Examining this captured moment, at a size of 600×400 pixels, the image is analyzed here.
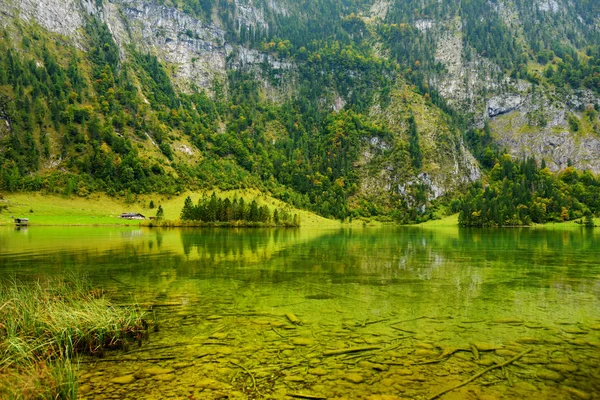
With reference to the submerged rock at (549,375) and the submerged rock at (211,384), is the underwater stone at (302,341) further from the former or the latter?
the submerged rock at (549,375)

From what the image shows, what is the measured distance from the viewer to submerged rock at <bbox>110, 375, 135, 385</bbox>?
423 inches

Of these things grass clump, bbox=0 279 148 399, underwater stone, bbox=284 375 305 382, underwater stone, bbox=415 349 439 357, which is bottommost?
underwater stone, bbox=415 349 439 357

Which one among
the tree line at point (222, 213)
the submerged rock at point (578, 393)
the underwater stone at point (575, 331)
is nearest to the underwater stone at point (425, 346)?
the submerged rock at point (578, 393)

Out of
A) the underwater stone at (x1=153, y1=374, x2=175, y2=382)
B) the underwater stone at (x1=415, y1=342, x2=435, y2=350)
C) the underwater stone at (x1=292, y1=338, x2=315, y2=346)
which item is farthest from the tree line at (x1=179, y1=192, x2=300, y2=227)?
the underwater stone at (x1=153, y1=374, x2=175, y2=382)

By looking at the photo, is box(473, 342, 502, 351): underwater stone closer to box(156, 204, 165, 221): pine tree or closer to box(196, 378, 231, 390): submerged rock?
box(196, 378, 231, 390): submerged rock

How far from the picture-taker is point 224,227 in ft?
452

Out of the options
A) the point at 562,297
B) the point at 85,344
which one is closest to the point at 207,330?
the point at 85,344

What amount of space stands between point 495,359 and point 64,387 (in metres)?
12.8

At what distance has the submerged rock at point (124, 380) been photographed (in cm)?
Result: 1073

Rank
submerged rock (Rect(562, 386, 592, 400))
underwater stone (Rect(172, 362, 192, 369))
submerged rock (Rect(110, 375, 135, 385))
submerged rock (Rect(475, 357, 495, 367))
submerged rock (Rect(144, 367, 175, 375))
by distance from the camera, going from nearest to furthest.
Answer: submerged rock (Rect(562, 386, 592, 400)), submerged rock (Rect(110, 375, 135, 385)), submerged rock (Rect(144, 367, 175, 375)), underwater stone (Rect(172, 362, 192, 369)), submerged rock (Rect(475, 357, 495, 367))

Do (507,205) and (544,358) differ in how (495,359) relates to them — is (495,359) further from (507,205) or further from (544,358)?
(507,205)

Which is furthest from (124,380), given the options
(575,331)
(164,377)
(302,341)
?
(575,331)

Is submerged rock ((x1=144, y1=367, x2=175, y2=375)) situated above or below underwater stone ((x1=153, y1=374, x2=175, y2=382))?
above

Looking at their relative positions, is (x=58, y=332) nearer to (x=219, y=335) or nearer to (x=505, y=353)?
(x=219, y=335)
